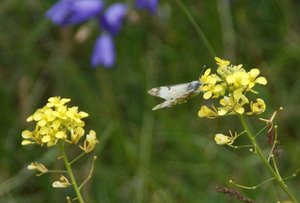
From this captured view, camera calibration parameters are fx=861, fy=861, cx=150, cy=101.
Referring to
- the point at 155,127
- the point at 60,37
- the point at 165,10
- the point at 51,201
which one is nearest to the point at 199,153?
the point at 155,127

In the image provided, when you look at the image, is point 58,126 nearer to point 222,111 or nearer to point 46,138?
point 46,138

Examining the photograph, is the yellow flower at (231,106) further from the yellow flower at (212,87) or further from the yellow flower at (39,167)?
the yellow flower at (39,167)

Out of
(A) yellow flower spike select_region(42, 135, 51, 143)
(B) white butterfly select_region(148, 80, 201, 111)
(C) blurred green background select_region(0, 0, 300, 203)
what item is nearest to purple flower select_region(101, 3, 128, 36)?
(C) blurred green background select_region(0, 0, 300, 203)

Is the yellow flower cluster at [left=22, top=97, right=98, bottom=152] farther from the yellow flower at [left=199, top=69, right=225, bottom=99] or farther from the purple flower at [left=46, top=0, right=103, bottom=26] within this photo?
the purple flower at [left=46, top=0, right=103, bottom=26]

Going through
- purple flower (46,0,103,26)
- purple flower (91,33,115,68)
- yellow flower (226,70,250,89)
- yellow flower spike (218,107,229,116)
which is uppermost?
yellow flower (226,70,250,89)

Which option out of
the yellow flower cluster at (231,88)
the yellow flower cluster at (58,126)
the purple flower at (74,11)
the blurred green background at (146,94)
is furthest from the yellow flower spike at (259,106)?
the purple flower at (74,11)
